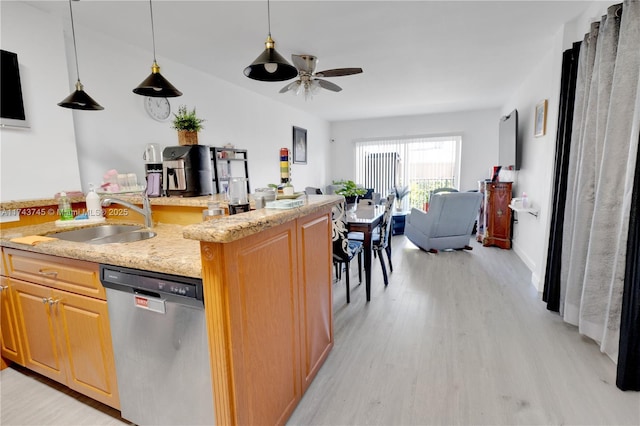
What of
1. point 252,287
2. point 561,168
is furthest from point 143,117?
point 561,168

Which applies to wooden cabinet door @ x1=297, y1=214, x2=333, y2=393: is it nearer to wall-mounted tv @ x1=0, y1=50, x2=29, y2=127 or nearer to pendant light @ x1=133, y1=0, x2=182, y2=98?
pendant light @ x1=133, y1=0, x2=182, y2=98

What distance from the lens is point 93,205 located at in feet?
6.62

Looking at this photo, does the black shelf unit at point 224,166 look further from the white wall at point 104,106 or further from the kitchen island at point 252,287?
the kitchen island at point 252,287

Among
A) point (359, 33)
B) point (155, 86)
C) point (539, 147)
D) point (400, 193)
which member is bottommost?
point (400, 193)

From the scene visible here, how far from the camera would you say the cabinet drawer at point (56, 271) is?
1.30 meters

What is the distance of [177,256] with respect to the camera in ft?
3.76

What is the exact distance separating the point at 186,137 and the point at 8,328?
1551 mm

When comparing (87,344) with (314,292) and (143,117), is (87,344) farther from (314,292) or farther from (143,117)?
(143,117)

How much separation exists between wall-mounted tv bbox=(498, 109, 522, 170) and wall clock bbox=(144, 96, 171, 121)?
4.36m

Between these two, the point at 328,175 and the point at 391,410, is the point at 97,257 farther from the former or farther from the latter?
the point at 328,175

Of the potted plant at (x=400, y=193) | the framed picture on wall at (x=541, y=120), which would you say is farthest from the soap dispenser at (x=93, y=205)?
the potted plant at (x=400, y=193)

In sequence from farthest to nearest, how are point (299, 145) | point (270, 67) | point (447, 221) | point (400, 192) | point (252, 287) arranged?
point (400, 192)
point (299, 145)
point (447, 221)
point (270, 67)
point (252, 287)

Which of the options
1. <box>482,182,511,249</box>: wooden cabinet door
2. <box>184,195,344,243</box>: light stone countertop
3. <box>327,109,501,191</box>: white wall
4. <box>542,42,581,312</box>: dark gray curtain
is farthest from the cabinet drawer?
<box>327,109,501,191</box>: white wall

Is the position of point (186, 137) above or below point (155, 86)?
below
